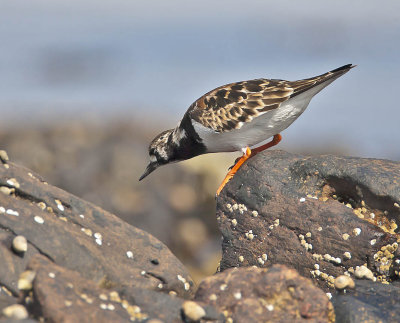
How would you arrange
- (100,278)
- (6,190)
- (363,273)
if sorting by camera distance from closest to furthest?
(100,278) → (6,190) → (363,273)

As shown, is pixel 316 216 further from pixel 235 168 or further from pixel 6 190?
pixel 6 190

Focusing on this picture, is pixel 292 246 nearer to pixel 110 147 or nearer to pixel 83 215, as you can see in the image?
pixel 83 215

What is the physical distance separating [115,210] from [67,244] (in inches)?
467

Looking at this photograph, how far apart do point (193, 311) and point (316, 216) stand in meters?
3.02

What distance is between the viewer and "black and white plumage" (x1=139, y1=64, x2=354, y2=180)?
8.81 meters

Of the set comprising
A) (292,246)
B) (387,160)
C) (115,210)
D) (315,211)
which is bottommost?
(115,210)

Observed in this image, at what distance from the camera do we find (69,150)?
19953 mm

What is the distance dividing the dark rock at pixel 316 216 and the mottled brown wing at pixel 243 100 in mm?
1061

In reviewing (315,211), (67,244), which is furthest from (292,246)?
(67,244)

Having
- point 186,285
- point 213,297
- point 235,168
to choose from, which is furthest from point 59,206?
point 235,168

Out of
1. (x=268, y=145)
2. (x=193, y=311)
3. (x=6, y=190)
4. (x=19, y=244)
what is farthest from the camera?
(x=268, y=145)

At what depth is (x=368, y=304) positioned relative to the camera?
529 cm

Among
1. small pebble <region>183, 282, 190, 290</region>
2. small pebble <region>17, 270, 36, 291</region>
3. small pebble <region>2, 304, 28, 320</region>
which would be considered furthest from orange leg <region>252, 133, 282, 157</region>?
small pebble <region>2, 304, 28, 320</region>

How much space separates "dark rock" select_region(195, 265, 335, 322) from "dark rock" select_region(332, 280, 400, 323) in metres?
0.24
